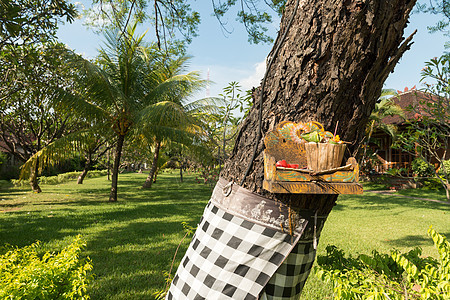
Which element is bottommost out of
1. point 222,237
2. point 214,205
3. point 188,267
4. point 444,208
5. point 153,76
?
point 444,208

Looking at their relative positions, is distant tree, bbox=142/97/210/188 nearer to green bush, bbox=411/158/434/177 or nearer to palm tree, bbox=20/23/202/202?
palm tree, bbox=20/23/202/202

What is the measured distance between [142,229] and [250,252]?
5592 mm

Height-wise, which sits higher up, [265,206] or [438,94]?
[438,94]

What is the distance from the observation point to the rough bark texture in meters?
1.26

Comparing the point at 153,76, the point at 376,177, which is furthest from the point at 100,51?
the point at 376,177

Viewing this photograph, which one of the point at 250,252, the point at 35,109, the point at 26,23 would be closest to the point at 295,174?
the point at 250,252

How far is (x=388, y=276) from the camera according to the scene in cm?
169

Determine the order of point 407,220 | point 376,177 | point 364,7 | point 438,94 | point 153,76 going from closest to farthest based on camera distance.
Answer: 1. point 364,7
2. point 438,94
3. point 407,220
4. point 153,76
5. point 376,177

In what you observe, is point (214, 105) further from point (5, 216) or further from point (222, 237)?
point (222, 237)

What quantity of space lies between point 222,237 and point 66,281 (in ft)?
4.24

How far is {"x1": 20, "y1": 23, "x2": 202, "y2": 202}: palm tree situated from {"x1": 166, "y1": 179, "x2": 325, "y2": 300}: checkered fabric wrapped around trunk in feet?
25.5

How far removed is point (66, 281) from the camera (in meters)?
1.87

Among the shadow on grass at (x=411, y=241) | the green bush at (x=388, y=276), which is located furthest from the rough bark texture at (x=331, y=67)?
the shadow on grass at (x=411, y=241)

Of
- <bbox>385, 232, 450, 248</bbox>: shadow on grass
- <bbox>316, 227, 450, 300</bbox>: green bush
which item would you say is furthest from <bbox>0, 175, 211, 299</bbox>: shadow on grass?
<bbox>385, 232, 450, 248</bbox>: shadow on grass
